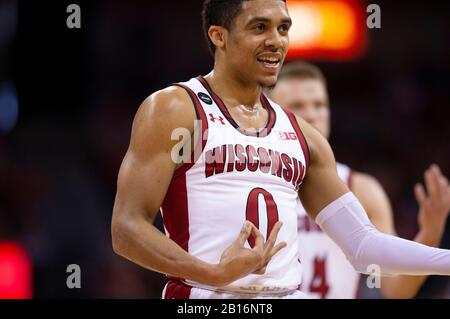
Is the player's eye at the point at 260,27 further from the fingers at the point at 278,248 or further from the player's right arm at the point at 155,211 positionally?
the fingers at the point at 278,248

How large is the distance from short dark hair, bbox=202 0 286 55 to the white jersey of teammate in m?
2.25

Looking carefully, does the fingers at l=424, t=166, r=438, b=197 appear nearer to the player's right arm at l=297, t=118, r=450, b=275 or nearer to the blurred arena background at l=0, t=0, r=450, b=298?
the player's right arm at l=297, t=118, r=450, b=275

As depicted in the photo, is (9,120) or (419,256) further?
(9,120)

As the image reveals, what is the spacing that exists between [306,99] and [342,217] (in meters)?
2.34

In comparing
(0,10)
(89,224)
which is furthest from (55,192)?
(0,10)

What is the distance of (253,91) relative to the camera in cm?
459

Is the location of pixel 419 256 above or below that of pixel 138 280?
above

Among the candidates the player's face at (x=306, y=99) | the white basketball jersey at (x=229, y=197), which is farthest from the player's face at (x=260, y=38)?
the player's face at (x=306, y=99)

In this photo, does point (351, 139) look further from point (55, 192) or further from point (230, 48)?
point (230, 48)

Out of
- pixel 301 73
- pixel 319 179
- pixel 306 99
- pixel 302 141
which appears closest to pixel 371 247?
pixel 319 179

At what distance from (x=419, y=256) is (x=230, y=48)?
141cm

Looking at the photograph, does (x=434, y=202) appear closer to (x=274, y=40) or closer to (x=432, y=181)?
(x=432, y=181)

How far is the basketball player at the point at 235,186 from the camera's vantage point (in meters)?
3.92

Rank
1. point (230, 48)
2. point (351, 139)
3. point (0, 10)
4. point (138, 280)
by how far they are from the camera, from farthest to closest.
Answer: point (351, 139)
point (0, 10)
point (138, 280)
point (230, 48)
